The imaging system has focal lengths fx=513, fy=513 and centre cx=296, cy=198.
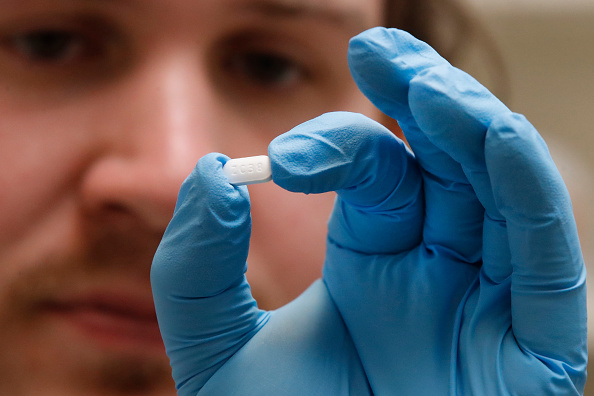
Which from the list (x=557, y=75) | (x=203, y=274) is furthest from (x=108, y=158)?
(x=557, y=75)

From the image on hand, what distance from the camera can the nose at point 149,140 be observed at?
715 mm

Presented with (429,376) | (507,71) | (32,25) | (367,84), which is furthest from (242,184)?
(507,71)

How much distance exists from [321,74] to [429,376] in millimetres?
553

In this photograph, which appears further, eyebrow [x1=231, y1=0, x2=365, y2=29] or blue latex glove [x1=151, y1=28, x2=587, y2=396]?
eyebrow [x1=231, y1=0, x2=365, y2=29]

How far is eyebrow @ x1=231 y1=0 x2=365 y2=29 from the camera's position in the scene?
0.79 metres

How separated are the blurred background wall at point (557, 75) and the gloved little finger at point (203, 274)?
1101 mm

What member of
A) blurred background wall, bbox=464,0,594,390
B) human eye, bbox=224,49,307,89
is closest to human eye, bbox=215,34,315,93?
human eye, bbox=224,49,307,89

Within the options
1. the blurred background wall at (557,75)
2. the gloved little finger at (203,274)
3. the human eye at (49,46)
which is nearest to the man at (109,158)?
the human eye at (49,46)

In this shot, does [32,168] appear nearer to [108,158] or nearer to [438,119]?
[108,158]

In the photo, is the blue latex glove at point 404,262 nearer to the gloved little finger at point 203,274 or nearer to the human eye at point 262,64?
the gloved little finger at point 203,274

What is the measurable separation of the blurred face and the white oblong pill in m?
0.26

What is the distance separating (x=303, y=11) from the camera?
2.67 ft

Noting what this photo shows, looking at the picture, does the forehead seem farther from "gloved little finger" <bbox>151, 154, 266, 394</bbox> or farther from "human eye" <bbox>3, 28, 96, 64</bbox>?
"gloved little finger" <bbox>151, 154, 266, 394</bbox>

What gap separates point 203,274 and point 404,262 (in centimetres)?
22
